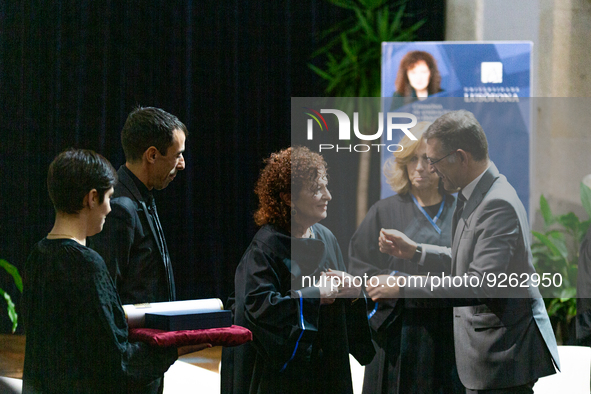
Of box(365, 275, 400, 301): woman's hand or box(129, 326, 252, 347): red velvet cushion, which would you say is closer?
box(129, 326, 252, 347): red velvet cushion

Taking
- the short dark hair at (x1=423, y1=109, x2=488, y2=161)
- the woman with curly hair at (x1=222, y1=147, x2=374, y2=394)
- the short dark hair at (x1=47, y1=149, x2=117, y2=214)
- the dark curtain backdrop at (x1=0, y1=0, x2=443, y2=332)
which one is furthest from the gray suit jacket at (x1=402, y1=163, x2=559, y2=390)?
the dark curtain backdrop at (x1=0, y1=0, x2=443, y2=332)

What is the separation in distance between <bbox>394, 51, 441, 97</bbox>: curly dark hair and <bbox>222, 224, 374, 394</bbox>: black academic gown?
1765 mm

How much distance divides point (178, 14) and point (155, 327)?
377 centimetres

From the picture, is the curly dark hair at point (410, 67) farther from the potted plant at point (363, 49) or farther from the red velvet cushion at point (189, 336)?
the red velvet cushion at point (189, 336)

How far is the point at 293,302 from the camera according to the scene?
2068mm

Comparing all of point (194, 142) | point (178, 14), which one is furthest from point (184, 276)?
point (178, 14)

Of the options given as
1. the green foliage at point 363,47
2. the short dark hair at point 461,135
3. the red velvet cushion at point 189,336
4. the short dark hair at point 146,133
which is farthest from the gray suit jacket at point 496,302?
the green foliage at point 363,47

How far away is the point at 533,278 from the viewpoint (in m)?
2.46

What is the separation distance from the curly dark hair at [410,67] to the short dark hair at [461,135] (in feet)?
3.20

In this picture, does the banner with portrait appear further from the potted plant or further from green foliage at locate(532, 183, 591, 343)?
green foliage at locate(532, 183, 591, 343)

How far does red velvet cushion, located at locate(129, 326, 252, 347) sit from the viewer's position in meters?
1.52

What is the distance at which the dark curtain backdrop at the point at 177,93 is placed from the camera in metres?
4.70

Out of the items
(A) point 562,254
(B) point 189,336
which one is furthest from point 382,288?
(A) point 562,254

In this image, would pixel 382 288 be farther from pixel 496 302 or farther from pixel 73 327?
pixel 73 327
